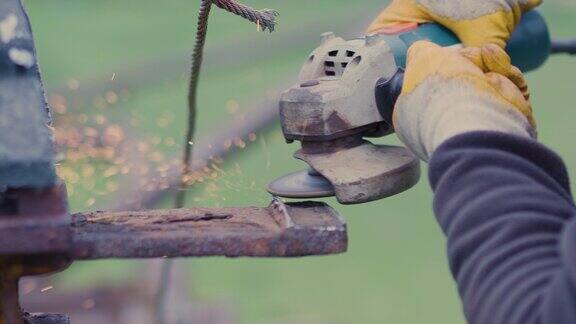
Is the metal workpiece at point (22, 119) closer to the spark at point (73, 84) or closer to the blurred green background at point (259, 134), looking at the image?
the blurred green background at point (259, 134)

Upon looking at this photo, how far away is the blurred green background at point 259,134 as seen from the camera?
3090mm

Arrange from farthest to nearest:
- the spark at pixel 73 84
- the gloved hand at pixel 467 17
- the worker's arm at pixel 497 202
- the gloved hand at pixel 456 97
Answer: the spark at pixel 73 84 → the gloved hand at pixel 467 17 → the gloved hand at pixel 456 97 → the worker's arm at pixel 497 202

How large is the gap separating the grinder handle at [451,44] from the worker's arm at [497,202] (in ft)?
0.60

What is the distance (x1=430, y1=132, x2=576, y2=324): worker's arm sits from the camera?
0.88 m

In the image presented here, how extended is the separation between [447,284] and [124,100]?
151 centimetres

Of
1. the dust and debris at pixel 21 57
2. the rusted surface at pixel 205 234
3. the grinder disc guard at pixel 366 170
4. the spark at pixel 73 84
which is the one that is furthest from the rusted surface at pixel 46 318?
the spark at pixel 73 84

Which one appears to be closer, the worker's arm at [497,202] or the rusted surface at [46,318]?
the worker's arm at [497,202]

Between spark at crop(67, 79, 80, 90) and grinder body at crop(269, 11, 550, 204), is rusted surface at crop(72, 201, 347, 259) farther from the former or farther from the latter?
spark at crop(67, 79, 80, 90)

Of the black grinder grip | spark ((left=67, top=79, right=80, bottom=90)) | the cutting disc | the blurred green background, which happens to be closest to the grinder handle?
the black grinder grip

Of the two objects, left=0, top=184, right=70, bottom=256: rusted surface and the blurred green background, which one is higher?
left=0, top=184, right=70, bottom=256: rusted surface

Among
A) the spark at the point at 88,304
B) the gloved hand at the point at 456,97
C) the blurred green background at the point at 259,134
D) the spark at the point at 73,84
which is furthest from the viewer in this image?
the spark at the point at 73,84

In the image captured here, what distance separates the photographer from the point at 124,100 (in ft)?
13.1

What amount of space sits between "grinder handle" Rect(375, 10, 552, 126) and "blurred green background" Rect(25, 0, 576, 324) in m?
1.41

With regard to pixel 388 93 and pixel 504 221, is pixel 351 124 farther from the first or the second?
pixel 504 221
